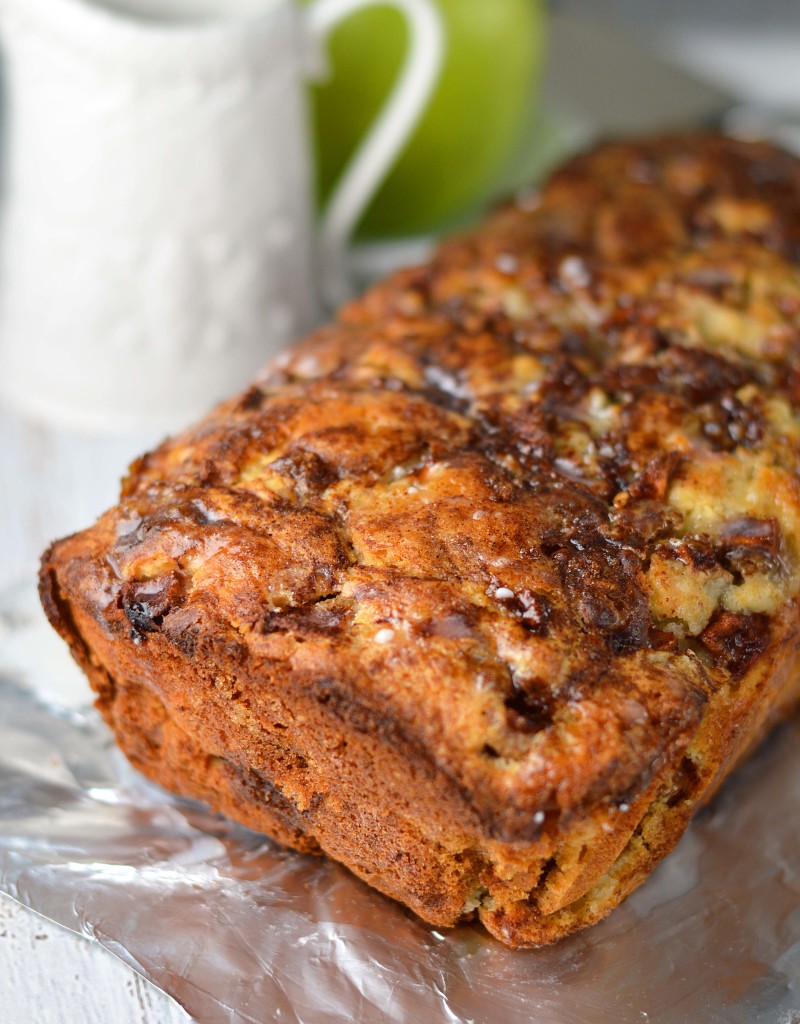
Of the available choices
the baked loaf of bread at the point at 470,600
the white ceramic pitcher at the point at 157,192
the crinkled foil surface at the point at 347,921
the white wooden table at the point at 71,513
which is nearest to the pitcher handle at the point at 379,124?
the white ceramic pitcher at the point at 157,192

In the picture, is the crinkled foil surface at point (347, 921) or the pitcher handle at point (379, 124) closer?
the crinkled foil surface at point (347, 921)

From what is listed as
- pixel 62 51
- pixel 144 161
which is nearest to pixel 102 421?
pixel 144 161

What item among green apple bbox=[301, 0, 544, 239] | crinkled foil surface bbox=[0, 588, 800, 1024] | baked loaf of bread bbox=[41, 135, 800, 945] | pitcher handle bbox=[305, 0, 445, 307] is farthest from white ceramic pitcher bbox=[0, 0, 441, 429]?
crinkled foil surface bbox=[0, 588, 800, 1024]

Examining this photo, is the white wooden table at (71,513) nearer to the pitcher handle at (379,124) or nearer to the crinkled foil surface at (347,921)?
the crinkled foil surface at (347,921)

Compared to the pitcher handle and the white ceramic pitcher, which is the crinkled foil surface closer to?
the white ceramic pitcher

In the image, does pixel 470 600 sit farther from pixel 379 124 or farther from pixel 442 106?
pixel 442 106
